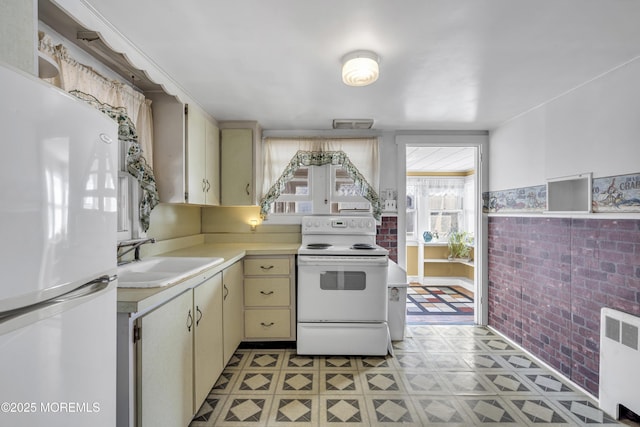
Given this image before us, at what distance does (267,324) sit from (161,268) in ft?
3.60

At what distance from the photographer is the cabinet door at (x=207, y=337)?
1694 mm

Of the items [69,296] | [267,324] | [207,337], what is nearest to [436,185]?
[267,324]

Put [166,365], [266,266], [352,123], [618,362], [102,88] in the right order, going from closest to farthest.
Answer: [166,365]
[102,88]
[618,362]
[266,266]
[352,123]

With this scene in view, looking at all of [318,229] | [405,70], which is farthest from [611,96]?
[318,229]

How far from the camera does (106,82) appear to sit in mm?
1621

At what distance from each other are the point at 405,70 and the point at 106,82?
68.6 inches

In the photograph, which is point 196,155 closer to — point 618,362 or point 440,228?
point 618,362

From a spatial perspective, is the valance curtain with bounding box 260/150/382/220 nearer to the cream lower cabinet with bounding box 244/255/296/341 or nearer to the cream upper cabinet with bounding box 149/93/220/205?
the cream lower cabinet with bounding box 244/255/296/341

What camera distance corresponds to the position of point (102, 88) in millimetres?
1585

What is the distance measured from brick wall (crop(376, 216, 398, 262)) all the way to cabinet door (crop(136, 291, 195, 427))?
2171mm

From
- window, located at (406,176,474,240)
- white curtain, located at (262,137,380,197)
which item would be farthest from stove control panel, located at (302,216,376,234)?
window, located at (406,176,474,240)

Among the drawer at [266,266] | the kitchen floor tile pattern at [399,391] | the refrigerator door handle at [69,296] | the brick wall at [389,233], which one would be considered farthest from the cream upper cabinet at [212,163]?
the refrigerator door handle at [69,296]

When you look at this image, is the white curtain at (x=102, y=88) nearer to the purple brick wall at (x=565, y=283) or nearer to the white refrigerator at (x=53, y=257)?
the white refrigerator at (x=53, y=257)

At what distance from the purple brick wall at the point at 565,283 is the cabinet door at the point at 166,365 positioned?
255cm
